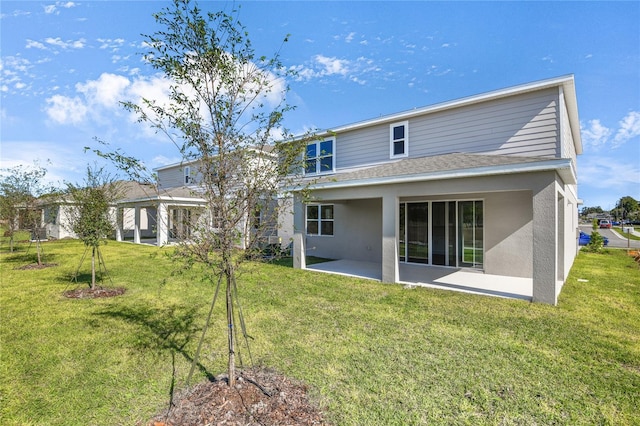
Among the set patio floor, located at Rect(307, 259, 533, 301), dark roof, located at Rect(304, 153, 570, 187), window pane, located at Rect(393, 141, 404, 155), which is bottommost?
patio floor, located at Rect(307, 259, 533, 301)

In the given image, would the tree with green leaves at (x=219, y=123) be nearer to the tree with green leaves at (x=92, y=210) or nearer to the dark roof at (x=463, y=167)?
the dark roof at (x=463, y=167)

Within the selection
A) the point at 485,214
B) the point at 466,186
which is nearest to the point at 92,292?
the point at 466,186

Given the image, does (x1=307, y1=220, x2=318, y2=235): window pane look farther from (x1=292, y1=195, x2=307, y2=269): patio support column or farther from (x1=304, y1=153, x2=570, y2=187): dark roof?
(x1=304, y1=153, x2=570, y2=187): dark roof

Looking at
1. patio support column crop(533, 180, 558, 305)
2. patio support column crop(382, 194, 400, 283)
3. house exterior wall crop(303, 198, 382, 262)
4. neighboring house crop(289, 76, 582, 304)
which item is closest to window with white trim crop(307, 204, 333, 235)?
house exterior wall crop(303, 198, 382, 262)

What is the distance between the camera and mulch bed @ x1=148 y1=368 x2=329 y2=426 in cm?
281

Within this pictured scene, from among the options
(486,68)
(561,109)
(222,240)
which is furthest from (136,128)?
(486,68)

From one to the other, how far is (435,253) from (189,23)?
1099 cm

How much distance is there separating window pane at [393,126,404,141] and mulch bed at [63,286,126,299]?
1081 centimetres

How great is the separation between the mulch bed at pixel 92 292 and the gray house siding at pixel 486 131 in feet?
32.6

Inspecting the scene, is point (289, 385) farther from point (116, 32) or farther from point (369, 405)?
point (116, 32)

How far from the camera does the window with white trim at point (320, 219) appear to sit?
1469 cm

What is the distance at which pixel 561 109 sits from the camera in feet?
27.7

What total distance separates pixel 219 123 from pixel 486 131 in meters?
9.66

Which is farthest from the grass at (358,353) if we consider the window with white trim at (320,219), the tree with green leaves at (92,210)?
the window with white trim at (320,219)
